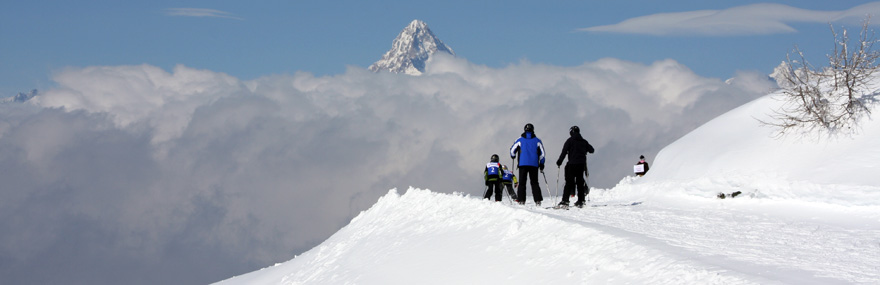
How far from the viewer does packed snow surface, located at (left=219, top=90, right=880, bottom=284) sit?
8203 millimetres

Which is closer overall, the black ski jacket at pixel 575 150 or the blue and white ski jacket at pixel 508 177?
the black ski jacket at pixel 575 150

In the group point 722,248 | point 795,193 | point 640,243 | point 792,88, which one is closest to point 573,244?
point 640,243

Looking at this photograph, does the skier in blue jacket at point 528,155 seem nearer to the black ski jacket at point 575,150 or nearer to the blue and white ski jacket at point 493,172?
the black ski jacket at point 575,150

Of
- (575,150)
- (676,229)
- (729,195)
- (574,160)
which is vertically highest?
(575,150)

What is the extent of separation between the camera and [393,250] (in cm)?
1491

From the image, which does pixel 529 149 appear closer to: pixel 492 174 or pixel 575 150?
pixel 575 150

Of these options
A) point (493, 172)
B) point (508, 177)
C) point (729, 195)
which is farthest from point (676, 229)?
point (508, 177)

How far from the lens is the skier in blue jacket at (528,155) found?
1712 cm

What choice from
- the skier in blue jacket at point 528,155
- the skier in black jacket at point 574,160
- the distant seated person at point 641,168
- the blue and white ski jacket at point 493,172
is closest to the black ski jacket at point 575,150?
the skier in black jacket at point 574,160

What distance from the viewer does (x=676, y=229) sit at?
1174 cm

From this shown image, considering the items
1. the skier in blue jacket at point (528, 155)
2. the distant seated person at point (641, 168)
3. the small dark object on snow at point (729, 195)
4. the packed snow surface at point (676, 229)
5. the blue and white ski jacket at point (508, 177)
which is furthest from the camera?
the distant seated person at point (641, 168)

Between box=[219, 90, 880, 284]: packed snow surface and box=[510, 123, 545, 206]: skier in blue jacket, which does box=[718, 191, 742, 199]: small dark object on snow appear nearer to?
box=[219, 90, 880, 284]: packed snow surface

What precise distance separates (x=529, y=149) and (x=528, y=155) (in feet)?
0.46

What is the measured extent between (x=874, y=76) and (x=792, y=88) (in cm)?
241
